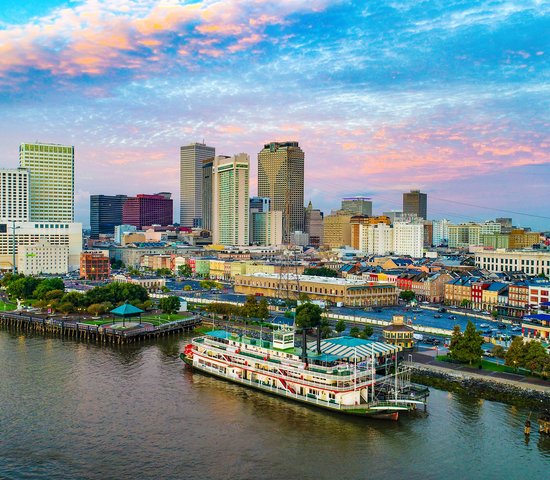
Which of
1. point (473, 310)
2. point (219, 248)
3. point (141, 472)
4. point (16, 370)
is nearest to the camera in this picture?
point (141, 472)

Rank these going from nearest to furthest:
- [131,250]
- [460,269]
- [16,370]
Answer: [16,370], [460,269], [131,250]

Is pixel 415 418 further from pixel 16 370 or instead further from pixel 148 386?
pixel 16 370

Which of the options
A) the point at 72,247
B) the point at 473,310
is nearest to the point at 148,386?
the point at 473,310

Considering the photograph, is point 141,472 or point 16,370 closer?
point 141,472

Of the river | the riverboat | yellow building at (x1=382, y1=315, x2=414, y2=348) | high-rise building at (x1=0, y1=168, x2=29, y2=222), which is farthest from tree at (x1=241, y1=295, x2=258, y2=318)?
high-rise building at (x1=0, y1=168, x2=29, y2=222)

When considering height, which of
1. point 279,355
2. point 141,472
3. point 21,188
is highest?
point 21,188

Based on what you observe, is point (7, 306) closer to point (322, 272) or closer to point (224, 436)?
point (322, 272)

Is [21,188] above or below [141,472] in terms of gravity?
above

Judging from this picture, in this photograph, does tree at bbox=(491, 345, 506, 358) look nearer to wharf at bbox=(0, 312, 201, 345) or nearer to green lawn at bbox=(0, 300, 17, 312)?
wharf at bbox=(0, 312, 201, 345)
